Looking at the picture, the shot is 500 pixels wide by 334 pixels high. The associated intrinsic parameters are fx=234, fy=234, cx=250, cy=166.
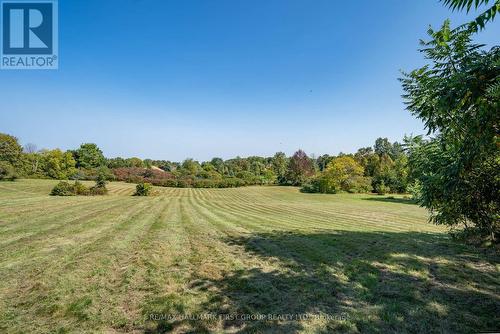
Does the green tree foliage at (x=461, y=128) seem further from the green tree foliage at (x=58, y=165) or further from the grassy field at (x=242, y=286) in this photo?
the green tree foliage at (x=58, y=165)

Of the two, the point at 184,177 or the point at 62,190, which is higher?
the point at 184,177

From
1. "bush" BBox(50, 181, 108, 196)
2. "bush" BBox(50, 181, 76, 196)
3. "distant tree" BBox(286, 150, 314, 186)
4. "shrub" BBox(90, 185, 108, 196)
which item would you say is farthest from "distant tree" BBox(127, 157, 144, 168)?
"distant tree" BBox(286, 150, 314, 186)

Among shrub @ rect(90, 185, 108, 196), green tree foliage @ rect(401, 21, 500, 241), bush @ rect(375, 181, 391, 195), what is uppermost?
green tree foliage @ rect(401, 21, 500, 241)

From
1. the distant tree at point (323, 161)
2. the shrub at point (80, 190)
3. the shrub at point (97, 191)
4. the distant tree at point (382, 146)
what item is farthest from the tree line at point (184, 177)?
the distant tree at point (382, 146)

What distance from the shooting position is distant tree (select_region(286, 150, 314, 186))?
249 ft

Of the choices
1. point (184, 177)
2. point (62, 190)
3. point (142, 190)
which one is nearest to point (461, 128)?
point (62, 190)

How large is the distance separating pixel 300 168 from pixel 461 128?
73.2 m

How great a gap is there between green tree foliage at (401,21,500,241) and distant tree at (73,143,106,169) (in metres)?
91.8

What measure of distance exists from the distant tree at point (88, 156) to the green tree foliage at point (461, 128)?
91.8m

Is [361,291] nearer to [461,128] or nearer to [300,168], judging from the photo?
[461,128]

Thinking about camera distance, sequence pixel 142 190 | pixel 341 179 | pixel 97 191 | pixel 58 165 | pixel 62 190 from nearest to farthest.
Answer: pixel 62 190 → pixel 97 191 → pixel 142 190 → pixel 341 179 → pixel 58 165

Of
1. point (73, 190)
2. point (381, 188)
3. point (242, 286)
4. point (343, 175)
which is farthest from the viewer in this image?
point (381, 188)

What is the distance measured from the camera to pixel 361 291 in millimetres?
5609

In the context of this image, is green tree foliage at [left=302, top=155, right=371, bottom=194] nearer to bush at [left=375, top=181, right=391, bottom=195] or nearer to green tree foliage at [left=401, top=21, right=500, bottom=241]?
bush at [left=375, top=181, right=391, bottom=195]
